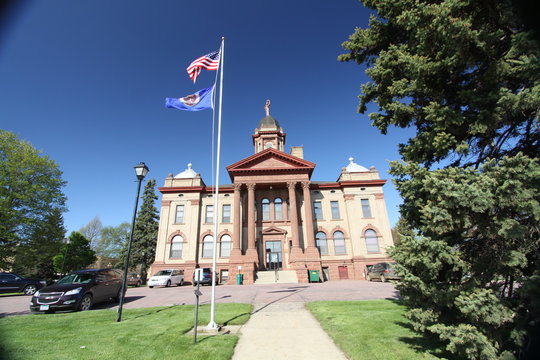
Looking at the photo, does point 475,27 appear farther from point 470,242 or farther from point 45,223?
point 45,223

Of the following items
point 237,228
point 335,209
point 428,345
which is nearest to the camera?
point 428,345

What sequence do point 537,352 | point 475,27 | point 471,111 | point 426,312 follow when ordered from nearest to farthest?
point 537,352 < point 426,312 < point 475,27 < point 471,111

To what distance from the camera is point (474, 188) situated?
3.58m

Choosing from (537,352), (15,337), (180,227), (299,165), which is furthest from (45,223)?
(537,352)

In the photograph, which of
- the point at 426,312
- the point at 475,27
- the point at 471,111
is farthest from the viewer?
the point at 471,111

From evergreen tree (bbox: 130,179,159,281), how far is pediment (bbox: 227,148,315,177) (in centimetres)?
1840

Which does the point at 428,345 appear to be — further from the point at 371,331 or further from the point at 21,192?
the point at 21,192

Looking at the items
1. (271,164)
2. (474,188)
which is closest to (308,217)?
(271,164)

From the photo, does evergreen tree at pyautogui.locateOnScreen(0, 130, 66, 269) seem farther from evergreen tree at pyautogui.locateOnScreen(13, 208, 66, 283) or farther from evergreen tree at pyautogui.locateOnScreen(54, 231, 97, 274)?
evergreen tree at pyautogui.locateOnScreen(54, 231, 97, 274)

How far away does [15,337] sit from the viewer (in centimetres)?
596

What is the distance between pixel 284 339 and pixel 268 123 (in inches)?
1413

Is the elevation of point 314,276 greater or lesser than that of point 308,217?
lesser

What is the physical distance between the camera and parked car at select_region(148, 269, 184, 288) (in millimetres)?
22562

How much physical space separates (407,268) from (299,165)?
23.8 m
